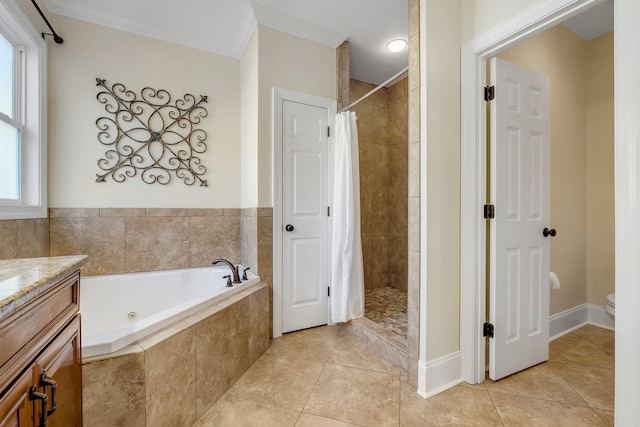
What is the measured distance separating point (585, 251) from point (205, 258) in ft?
11.2

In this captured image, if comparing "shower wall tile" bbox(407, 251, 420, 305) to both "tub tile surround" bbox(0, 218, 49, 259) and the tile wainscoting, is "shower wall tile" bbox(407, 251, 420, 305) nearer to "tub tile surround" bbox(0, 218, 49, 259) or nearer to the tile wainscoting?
the tile wainscoting

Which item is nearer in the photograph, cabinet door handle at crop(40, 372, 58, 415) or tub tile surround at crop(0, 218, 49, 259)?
cabinet door handle at crop(40, 372, 58, 415)

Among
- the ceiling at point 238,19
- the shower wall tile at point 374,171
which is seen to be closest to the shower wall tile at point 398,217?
the shower wall tile at point 374,171

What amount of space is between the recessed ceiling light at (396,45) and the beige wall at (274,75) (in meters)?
0.69

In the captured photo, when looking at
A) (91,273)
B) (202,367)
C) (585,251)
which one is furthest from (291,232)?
(585,251)

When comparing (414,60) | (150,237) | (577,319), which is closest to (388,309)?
(577,319)

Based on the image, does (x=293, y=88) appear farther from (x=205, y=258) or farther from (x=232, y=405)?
(x=232, y=405)

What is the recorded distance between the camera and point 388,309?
2.62 metres

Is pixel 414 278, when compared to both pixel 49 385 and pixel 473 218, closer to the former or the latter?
pixel 473 218

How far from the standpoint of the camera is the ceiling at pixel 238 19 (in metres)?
2.07

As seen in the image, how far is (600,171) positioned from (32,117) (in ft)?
14.5

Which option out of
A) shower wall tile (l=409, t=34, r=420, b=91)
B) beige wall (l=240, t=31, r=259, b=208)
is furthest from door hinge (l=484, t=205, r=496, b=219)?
beige wall (l=240, t=31, r=259, b=208)

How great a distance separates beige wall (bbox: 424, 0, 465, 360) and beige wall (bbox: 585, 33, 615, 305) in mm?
1750

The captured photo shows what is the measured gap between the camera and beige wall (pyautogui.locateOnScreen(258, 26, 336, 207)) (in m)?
2.21
